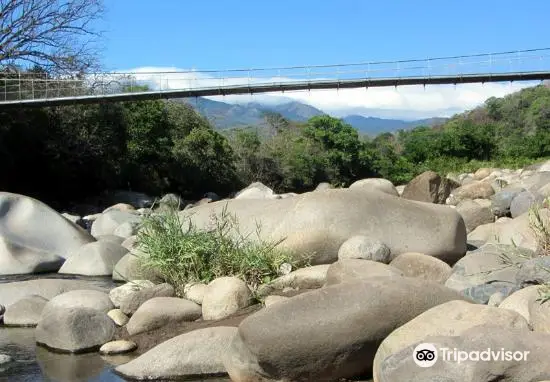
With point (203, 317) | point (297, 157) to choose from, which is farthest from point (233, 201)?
point (297, 157)

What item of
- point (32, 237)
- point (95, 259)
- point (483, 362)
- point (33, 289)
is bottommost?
point (95, 259)

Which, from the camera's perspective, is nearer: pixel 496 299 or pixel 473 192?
pixel 496 299

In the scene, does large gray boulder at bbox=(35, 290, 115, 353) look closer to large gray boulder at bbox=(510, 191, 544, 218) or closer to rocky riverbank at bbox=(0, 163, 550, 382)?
rocky riverbank at bbox=(0, 163, 550, 382)

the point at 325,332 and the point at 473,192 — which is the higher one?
the point at 325,332

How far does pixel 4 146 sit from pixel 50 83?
11.2 ft

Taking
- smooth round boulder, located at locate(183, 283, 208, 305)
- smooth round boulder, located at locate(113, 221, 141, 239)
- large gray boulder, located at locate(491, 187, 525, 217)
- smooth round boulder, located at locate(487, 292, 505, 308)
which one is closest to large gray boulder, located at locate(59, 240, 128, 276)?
smooth round boulder, located at locate(113, 221, 141, 239)

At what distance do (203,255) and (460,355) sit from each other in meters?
5.36

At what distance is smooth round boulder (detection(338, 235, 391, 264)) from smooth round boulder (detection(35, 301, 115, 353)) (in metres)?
3.06

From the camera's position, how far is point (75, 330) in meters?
8.50

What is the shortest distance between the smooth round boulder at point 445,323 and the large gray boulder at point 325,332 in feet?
1.40

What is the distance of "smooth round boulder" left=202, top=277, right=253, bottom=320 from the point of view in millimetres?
8789

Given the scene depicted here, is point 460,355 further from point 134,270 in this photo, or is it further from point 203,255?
point 134,270

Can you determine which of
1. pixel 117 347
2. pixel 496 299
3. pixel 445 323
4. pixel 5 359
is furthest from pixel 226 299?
pixel 445 323

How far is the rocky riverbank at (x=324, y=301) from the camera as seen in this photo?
573 centimetres
